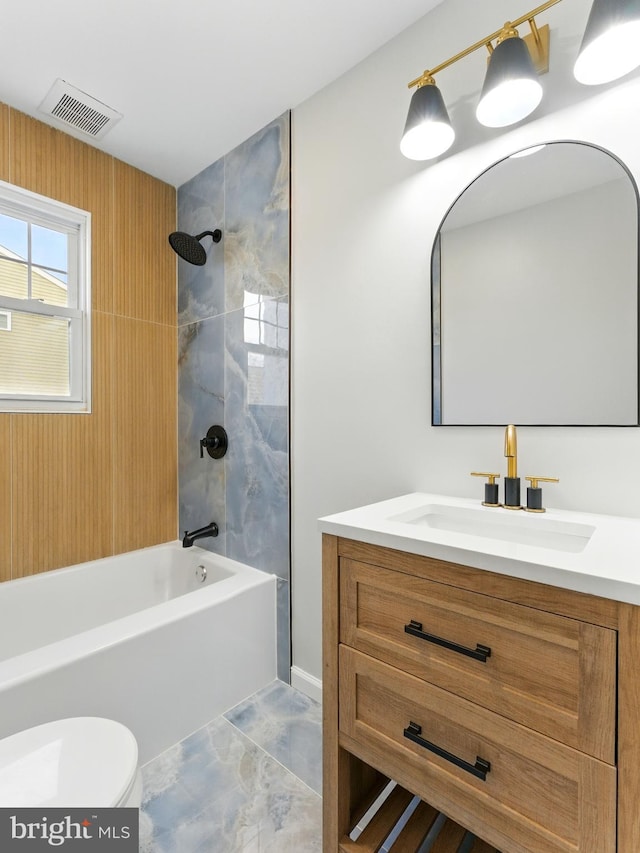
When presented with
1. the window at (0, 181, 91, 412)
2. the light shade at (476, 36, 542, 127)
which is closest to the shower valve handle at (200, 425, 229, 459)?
the window at (0, 181, 91, 412)

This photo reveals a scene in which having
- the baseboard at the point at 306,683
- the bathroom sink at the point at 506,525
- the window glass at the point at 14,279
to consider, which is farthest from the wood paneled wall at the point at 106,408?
the bathroom sink at the point at 506,525

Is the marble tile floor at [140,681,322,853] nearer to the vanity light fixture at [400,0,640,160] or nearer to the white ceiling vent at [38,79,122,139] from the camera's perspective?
the vanity light fixture at [400,0,640,160]

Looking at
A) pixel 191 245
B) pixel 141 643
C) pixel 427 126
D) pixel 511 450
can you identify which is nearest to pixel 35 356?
pixel 191 245

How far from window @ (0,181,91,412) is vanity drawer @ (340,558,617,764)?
184 cm

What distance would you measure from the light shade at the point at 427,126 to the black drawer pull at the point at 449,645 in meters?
1.39

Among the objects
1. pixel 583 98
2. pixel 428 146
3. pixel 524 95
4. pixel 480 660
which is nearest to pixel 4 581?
pixel 480 660

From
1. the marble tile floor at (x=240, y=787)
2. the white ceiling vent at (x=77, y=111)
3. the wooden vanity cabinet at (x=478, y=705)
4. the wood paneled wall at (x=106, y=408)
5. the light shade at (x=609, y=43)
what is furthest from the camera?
the wood paneled wall at (x=106, y=408)

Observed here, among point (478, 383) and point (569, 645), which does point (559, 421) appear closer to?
point (478, 383)

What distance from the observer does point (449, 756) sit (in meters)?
0.88

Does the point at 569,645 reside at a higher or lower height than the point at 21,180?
lower

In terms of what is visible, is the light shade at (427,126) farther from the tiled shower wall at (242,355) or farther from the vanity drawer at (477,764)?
the vanity drawer at (477,764)

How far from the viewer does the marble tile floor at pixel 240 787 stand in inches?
47.2

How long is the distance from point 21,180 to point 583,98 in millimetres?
2273

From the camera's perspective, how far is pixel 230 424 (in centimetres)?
223
